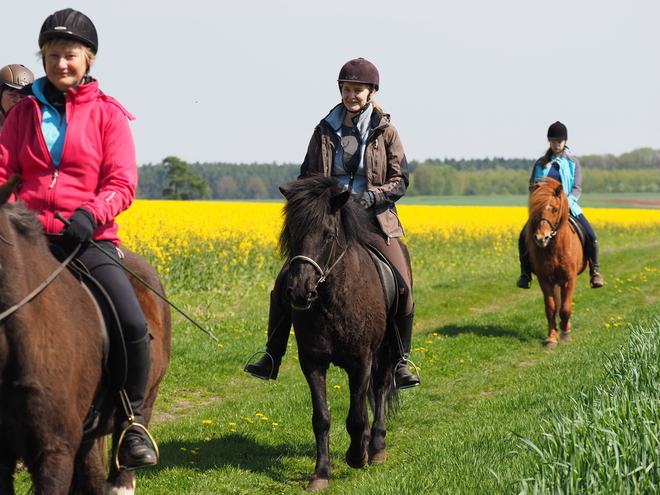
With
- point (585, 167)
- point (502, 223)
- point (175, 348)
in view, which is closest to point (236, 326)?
point (175, 348)

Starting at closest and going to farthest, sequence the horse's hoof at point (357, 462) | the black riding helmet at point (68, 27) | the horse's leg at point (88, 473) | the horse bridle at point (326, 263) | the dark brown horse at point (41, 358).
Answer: the dark brown horse at point (41, 358)
the black riding helmet at point (68, 27)
the horse's leg at point (88, 473)
the horse bridle at point (326, 263)
the horse's hoof at point (357, 462)

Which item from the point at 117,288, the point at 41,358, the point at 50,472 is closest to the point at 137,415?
the point at 117,288

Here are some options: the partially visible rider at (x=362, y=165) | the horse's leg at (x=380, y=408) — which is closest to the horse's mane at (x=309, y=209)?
the partially visible rider at (x=362, y=165)

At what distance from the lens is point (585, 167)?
107m

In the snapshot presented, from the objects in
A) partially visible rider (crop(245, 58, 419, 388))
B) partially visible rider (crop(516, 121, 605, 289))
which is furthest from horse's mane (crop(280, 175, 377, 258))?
partially visible rider (crop(516, 121, 605, 289))

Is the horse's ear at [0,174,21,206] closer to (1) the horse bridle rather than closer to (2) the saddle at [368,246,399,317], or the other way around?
(1) the horse bridle

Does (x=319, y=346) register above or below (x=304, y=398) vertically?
above

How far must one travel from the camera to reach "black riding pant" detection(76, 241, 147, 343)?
369 centimetres

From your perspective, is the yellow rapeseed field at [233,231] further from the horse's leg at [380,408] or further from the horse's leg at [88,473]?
the horse's leg at [88,473]

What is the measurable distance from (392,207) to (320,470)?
223 centimetres

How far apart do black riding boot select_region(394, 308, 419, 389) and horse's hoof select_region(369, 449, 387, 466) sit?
0.55 meters

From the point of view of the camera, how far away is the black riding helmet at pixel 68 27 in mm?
3570

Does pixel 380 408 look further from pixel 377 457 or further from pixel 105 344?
pixel 105 344

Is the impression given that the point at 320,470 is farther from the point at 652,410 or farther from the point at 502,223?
the point at 502,223
